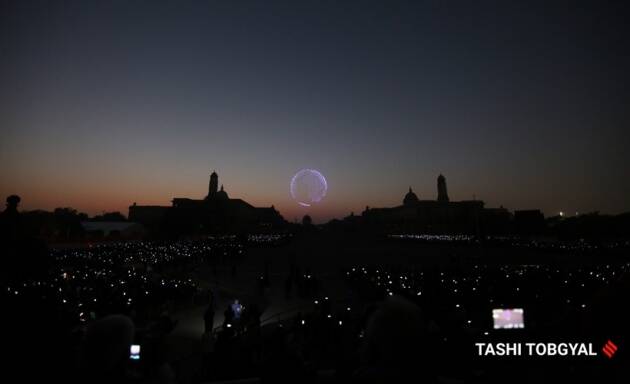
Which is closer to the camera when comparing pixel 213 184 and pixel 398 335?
pixel 398 335

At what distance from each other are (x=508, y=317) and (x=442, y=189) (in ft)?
537

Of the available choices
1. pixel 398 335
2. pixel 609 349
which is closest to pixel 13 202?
pixel 398 335

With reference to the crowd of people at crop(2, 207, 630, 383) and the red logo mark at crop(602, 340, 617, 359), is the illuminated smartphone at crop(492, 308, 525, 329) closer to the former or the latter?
the crowd of people at crop(2, 207, 630, 383)

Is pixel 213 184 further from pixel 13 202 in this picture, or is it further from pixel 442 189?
pixel 13 202

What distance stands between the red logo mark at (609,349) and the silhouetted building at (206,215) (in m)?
87.4

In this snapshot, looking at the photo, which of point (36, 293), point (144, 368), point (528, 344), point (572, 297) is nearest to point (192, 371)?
point (36, 293)

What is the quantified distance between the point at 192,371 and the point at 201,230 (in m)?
87.6

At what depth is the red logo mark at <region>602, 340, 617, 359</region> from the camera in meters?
3.29

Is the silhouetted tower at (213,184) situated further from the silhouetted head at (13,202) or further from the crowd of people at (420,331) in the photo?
the silhouetted head at (13,202)

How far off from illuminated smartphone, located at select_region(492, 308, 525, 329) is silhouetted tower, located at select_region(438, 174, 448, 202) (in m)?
160

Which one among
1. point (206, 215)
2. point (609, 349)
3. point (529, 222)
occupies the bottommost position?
point (529, 222)

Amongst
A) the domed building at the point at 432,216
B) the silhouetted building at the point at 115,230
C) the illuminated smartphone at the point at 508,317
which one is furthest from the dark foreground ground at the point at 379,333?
the domed building at the point at 432,216

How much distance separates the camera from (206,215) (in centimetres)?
9738

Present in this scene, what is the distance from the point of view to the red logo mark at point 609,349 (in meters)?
3.29
